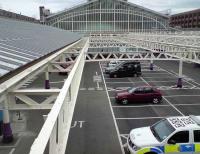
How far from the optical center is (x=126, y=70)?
36656 mm

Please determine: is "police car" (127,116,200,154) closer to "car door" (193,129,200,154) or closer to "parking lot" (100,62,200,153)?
"car door" (193,129,200,154)

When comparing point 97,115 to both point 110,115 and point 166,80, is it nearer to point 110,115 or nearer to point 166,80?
point 110,115

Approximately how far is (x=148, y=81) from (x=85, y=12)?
3910cm

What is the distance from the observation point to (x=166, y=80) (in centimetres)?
3384

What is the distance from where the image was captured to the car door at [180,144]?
1019cm

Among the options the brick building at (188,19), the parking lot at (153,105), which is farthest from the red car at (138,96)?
the brick building at (188,19)

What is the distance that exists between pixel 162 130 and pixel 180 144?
1.06 metres

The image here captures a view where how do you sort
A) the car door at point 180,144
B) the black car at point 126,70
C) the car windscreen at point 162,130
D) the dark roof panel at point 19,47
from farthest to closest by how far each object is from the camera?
the black car at point 126,70, the car windscreen at point 162,130, the car door at point 180,144, the dark roof panel at point 19,47

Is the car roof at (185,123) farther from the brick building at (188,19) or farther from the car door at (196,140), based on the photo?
the brick building at (188,19)

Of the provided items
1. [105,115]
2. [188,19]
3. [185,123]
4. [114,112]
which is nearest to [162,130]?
[185,123]

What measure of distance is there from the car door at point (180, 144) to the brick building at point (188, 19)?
85282mm

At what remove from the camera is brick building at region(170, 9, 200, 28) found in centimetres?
9344

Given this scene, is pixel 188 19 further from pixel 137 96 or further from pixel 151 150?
pixel 151 150

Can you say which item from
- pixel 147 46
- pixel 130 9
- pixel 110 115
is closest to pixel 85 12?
pixel 130 9
